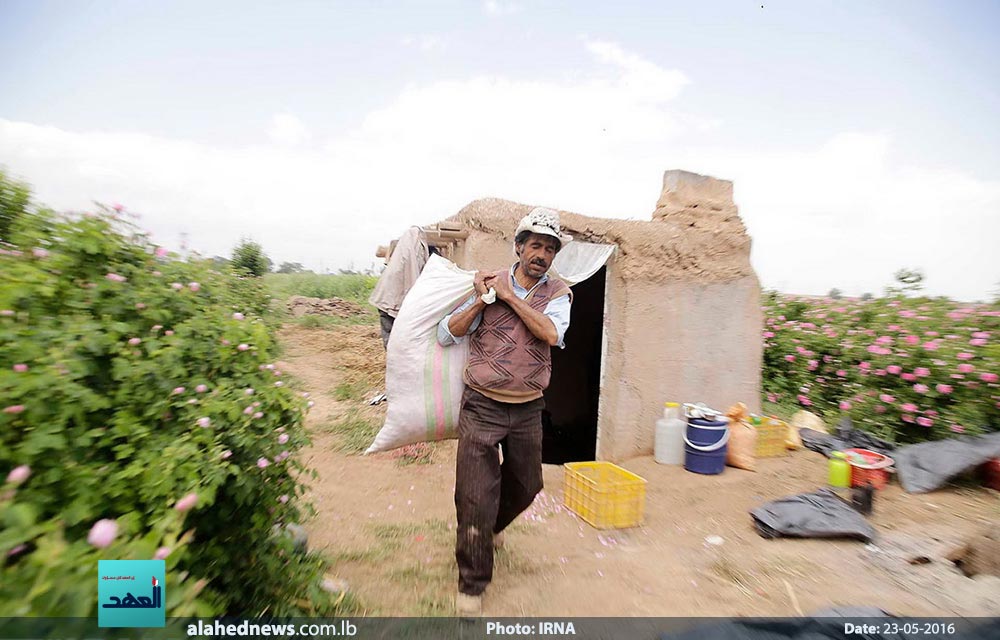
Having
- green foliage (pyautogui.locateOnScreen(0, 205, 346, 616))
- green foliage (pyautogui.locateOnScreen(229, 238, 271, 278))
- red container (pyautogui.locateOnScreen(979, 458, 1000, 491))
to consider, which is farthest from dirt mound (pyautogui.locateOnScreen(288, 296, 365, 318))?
red container (pyautogui.locateOnScreen(979, 458, 1000, 491))

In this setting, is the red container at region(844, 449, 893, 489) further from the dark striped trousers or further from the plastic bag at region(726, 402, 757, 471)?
the dark striped trousers

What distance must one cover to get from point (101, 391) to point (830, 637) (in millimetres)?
2921

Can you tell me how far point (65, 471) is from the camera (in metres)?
1.29

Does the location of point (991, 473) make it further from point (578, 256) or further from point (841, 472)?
point (578, 256)

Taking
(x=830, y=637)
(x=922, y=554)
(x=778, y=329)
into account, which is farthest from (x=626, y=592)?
(x=778, y=329)

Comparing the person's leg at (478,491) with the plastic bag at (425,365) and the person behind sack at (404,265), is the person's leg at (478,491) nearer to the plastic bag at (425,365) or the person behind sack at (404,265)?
the plastic bag at (425,365)

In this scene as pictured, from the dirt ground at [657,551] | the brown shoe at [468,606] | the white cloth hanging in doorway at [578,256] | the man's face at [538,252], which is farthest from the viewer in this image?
the white cloth hanging in doorway at [578,256]

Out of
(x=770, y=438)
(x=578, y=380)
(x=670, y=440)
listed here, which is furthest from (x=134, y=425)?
(x=578, y=380)

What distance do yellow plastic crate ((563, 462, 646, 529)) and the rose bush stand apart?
11.7 ft

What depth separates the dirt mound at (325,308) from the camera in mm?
17547

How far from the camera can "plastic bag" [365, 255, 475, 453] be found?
294 centimetres

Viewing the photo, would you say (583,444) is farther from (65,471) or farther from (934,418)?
(65,471)

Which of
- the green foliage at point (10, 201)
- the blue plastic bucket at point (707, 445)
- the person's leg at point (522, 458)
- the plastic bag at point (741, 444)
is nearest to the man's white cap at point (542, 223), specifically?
the person's leg at point (522, 458)

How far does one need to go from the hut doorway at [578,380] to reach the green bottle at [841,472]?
3.41m
